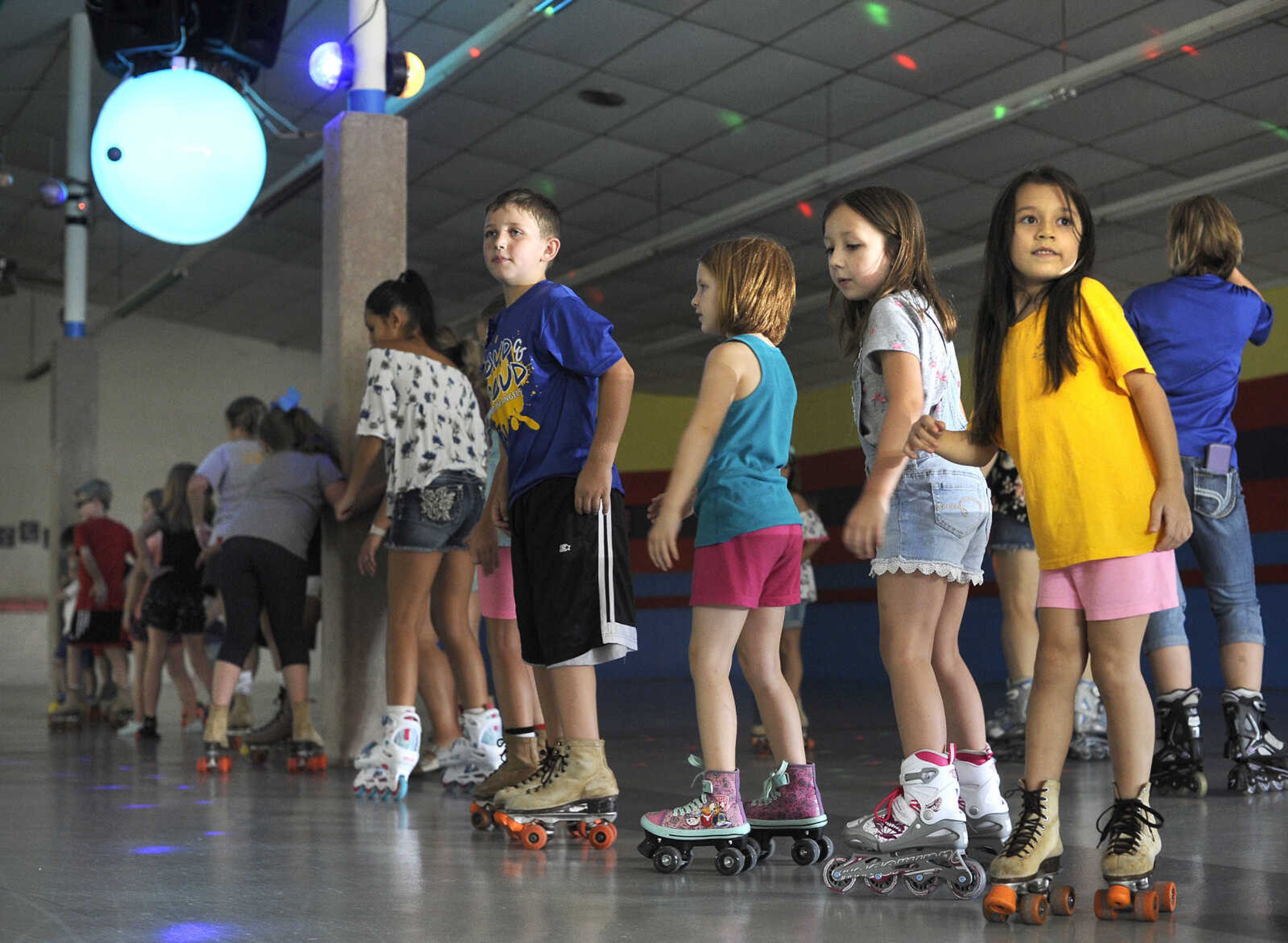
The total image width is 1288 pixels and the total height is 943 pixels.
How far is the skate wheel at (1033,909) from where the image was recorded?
1793 millimetres

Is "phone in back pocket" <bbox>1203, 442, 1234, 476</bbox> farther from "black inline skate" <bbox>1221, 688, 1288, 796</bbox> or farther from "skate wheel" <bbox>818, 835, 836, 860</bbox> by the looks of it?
"skate wheel" <bbox>818, 835, 836, 860</bbox>

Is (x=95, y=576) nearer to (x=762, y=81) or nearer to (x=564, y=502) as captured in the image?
(x=762, y=81)

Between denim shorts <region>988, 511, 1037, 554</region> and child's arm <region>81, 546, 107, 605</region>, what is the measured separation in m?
4.69

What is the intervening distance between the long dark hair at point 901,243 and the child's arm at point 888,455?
15 cm

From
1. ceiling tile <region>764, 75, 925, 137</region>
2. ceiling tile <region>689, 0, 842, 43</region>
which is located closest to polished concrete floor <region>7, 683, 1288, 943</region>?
ceiling tile <region>689, 0, 842, 43</region>

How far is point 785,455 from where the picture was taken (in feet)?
7.72

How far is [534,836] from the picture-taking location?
252 centimetres

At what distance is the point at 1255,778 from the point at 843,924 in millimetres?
1826

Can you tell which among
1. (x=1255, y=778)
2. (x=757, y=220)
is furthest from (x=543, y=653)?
(x=757, y=220)

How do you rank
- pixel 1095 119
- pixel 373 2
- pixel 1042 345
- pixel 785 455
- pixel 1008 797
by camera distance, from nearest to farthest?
pixel 1042 345 → pixel 785 455 → pixel 1008 797 → pixel 373 2 → pixel 1095 119

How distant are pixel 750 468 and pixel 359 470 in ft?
5.38

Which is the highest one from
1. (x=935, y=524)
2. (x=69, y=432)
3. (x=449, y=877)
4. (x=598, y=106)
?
(x=598, y=106)

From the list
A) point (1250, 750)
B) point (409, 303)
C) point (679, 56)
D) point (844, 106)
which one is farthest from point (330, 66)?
point (844, 106)

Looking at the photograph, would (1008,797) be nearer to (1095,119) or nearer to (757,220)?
(1095,119)
